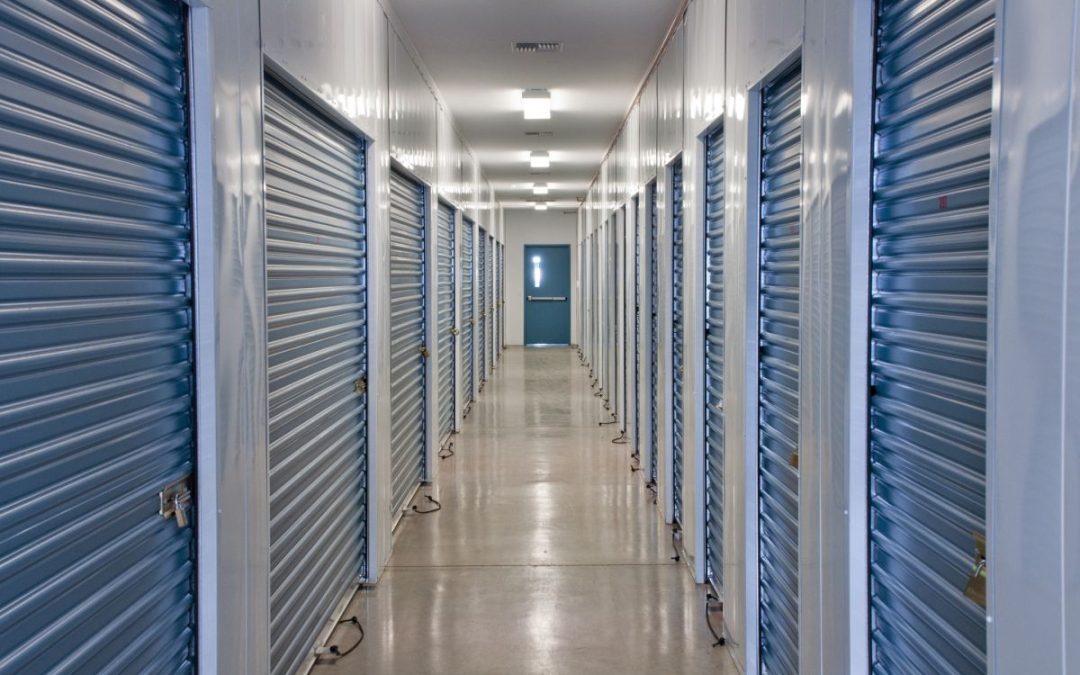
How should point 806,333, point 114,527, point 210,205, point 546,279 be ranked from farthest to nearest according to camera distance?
1. point 546,279
2. point 806,333
3. point 210,205
4. point 114,527

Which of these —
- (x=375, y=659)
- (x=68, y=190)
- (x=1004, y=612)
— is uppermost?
(x=68, y=190)

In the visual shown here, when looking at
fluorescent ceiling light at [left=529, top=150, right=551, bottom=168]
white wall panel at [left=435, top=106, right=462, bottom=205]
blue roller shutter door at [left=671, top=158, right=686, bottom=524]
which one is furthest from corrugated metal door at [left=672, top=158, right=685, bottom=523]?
fluorescent ceiling light at [left=529, top=150, right=551, bottom=168]

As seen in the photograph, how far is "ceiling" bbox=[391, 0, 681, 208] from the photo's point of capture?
17.0ft

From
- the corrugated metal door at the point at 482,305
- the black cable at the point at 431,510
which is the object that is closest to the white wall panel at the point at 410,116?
the black cable at the point at 431,510

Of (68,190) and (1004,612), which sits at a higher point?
(68,190)

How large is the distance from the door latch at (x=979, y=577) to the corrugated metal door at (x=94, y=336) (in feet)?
5.99

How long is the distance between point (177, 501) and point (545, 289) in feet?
59.0

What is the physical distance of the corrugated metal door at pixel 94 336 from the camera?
5.46 feet

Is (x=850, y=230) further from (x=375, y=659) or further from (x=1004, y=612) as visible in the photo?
(x=375, y=659)

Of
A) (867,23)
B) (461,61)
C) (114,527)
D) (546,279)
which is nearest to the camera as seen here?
(114,527)

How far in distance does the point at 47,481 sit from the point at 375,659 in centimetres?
225

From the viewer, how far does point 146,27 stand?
2143 mm

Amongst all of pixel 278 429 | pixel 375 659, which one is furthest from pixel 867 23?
pixel 375 659

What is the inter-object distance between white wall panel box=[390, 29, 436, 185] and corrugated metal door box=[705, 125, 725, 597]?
6.21ft
